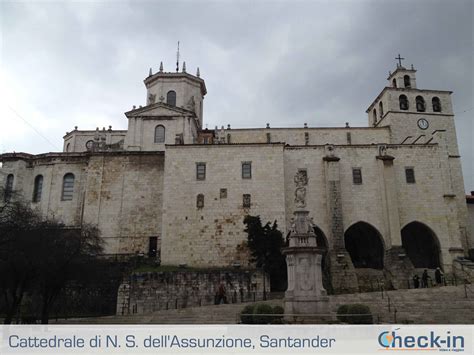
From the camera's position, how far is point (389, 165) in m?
36.2

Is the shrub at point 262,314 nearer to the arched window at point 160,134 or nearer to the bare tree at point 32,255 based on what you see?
the bare tree at point 32,255

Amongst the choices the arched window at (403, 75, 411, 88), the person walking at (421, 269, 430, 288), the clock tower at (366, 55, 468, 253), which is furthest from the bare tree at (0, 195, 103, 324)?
the arched window at (403, 75, 411, 88)

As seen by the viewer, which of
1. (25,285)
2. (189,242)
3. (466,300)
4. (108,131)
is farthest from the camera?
(108,131)

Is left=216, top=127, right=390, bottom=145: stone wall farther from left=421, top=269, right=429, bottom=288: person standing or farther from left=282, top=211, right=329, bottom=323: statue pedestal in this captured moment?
left=282, top=211, right=329, bottom=323: statue pedestal

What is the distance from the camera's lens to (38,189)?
39781 mm

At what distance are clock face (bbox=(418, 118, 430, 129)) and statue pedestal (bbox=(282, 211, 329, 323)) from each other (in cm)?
3260

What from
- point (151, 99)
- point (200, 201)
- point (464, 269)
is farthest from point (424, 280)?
point (151, 99)

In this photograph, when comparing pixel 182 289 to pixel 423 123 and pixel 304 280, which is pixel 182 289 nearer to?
pixel 304 280

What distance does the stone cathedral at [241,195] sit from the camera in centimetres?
3406

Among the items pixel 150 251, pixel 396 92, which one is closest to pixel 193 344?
pixel 150 251

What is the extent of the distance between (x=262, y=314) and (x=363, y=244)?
23.5 m

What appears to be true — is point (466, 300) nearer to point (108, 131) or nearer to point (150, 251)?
point (150, 251)

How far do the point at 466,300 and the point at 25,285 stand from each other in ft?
73.3

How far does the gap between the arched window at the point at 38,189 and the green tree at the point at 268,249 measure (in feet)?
64.7
